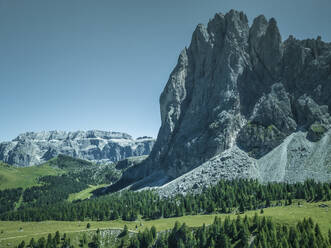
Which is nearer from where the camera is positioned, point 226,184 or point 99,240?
point 99,240

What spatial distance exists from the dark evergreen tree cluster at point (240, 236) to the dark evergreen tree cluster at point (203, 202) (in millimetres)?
27117

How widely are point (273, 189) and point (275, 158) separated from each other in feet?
133

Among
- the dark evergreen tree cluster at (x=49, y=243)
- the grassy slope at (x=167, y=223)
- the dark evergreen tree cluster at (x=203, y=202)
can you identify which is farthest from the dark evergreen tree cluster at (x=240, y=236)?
the dark evergreen tree cluster at (x=203, y=202)

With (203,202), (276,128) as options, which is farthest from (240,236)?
(276,128)

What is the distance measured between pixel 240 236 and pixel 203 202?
4582cm

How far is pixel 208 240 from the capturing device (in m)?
88.6

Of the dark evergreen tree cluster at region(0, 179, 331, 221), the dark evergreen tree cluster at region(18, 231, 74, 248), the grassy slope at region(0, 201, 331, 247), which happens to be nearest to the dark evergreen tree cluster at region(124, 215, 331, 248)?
the grassy slope at region(0, 201, 331, 247)

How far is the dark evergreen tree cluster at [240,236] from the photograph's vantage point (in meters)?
70.4

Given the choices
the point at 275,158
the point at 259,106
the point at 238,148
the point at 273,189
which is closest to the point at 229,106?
the point at 259,106

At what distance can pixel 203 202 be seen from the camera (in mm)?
130500

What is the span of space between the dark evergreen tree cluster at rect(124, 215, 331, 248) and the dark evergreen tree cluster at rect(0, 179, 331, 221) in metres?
27.1

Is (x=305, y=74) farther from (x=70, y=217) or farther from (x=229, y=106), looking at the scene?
(x=70, y=217)

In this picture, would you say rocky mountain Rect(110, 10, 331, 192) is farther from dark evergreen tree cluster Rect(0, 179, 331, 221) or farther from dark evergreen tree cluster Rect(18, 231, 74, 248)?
dark evergreen tree cluster Rect(18, 231, 74, 248)

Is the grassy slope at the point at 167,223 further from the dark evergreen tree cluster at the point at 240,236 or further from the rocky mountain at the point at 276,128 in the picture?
the rocky mountain at the point at 276,128
